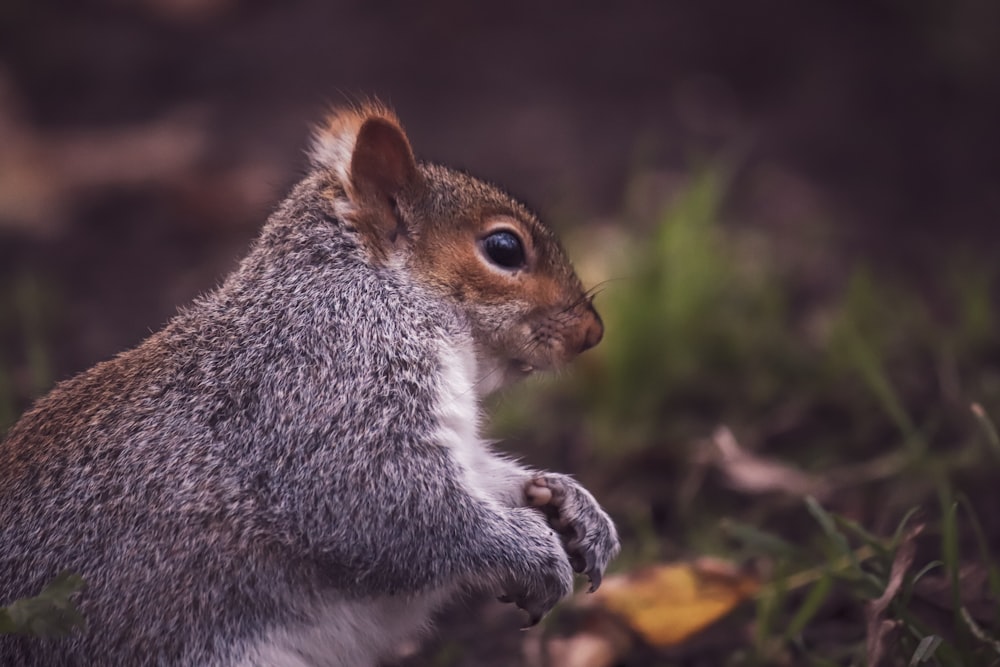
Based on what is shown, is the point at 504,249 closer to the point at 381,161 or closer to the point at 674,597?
the point at 381,161

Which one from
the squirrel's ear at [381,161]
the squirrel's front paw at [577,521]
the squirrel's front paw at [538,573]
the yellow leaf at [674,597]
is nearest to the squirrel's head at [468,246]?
the squirrel's ear at [381,161]

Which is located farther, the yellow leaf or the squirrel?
the yellow leaf

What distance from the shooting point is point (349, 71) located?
6.67m

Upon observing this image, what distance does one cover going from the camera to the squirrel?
2055 millimetres

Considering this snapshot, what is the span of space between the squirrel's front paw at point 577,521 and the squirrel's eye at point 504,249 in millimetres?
476

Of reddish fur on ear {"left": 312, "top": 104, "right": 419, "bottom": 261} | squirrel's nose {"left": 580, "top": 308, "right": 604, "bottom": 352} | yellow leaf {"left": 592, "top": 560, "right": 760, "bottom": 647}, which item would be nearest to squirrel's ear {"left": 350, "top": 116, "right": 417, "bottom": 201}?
reddish fur on ear {"left": 312, "top": 104, "right": 419, "bottom": 261}

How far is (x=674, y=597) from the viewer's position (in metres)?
2.60

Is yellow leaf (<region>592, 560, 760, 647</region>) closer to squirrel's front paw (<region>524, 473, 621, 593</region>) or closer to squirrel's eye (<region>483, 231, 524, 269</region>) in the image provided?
squirrel's front paw (<region>524, 473, 621, 593</region>)

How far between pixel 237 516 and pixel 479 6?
5555mm

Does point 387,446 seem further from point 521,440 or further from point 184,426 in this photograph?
point 521,440

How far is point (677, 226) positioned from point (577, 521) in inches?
73.9

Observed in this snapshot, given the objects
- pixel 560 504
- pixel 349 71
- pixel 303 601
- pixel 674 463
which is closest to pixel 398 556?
pixel 303 601

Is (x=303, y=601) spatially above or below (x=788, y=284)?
below

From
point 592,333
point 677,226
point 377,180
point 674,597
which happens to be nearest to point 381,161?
point 377,180
